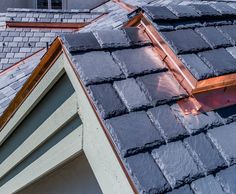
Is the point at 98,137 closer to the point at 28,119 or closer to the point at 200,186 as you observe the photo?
the point at 200,186

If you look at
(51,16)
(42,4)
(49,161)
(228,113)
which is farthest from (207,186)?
(42,4)

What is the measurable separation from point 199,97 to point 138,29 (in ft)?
2.34

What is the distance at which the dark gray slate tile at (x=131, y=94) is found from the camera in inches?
74.6

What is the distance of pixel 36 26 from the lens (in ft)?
27.0

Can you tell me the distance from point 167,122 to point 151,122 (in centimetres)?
10

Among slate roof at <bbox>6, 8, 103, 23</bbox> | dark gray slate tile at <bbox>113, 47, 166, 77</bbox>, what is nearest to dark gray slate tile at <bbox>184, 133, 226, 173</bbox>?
dark gray slate tile at <bbox>113, 47, 166, 77</bbox>

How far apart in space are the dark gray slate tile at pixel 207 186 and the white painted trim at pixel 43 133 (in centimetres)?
97

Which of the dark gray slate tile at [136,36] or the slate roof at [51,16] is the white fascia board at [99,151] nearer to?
the dark gray slate tile at [136,36]

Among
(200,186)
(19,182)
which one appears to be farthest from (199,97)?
(19,182)

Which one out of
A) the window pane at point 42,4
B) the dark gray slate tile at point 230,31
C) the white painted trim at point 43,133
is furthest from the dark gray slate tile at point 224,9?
the window pane at point 42,4

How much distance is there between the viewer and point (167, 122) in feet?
6.20

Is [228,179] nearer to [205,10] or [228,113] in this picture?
[228,113]

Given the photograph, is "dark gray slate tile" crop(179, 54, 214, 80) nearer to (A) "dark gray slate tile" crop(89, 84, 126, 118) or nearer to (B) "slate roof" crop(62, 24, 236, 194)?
(B) "slate roof" crop(62, 24, 236, 194)

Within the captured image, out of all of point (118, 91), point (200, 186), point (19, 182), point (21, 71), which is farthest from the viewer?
point (21, 71)
